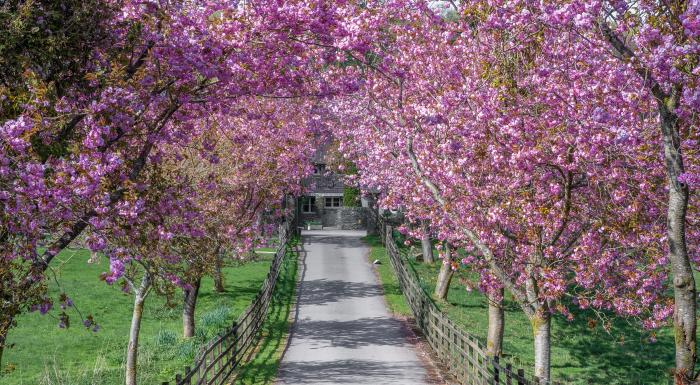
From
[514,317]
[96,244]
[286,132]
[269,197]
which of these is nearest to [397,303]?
[514,317]

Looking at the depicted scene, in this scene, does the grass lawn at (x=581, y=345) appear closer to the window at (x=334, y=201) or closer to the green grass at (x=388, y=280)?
→ the green grass at (x=388, y=280)

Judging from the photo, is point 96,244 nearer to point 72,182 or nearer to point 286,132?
point 72,182

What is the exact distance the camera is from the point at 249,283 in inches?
1288

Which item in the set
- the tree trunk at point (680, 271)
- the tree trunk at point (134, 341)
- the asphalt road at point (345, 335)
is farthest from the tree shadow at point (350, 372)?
the tree trunk at point (680, 271)

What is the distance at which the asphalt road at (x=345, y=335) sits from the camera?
16.7 m

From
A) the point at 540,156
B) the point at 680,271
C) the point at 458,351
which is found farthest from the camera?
the point at 458,351

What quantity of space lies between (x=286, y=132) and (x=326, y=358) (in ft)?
49.4

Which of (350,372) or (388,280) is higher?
(388,280)

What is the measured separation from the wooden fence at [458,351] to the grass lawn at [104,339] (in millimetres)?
6795

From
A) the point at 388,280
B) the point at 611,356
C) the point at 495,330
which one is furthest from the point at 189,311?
the point at 611,356

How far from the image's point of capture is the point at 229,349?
15.8 metres

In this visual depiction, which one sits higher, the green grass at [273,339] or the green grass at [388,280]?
the green grass at [388,280]

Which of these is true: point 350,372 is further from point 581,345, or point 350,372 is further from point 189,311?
point 581,345

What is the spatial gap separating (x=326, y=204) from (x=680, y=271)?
52.9 metres
